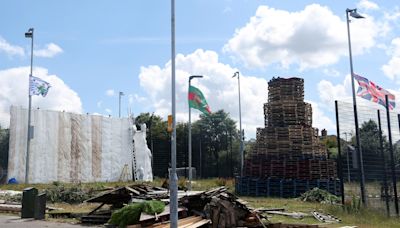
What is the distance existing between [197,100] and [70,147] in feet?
68.5

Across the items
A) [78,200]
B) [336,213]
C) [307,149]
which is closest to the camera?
[336,213]

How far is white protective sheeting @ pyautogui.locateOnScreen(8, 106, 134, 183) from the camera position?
1588 inches

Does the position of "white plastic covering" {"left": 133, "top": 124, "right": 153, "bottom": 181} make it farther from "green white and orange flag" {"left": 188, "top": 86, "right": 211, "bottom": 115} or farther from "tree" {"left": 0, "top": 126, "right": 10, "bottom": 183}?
"green white and orange flag" {"left": 188, "top": 86, "right": 211, "bottom": 115}

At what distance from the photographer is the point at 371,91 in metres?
25.1

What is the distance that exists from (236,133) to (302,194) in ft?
168

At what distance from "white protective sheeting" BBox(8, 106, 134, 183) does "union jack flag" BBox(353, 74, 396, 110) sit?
2785cm

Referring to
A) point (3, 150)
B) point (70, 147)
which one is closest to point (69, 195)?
point (70, 147)

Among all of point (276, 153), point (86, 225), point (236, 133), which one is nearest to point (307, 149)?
point (276, 153)

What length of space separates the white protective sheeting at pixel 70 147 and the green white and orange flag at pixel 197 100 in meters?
19.3

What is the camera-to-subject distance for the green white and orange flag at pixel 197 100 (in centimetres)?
2776

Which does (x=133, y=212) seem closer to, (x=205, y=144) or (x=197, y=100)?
(x=197, y=100)

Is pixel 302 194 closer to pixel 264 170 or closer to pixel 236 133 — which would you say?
pixel 264 170

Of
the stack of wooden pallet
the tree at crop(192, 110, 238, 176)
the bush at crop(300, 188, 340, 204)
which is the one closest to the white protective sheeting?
the tree at crop(192, 110, 238, 176)

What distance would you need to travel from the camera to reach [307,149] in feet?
101
